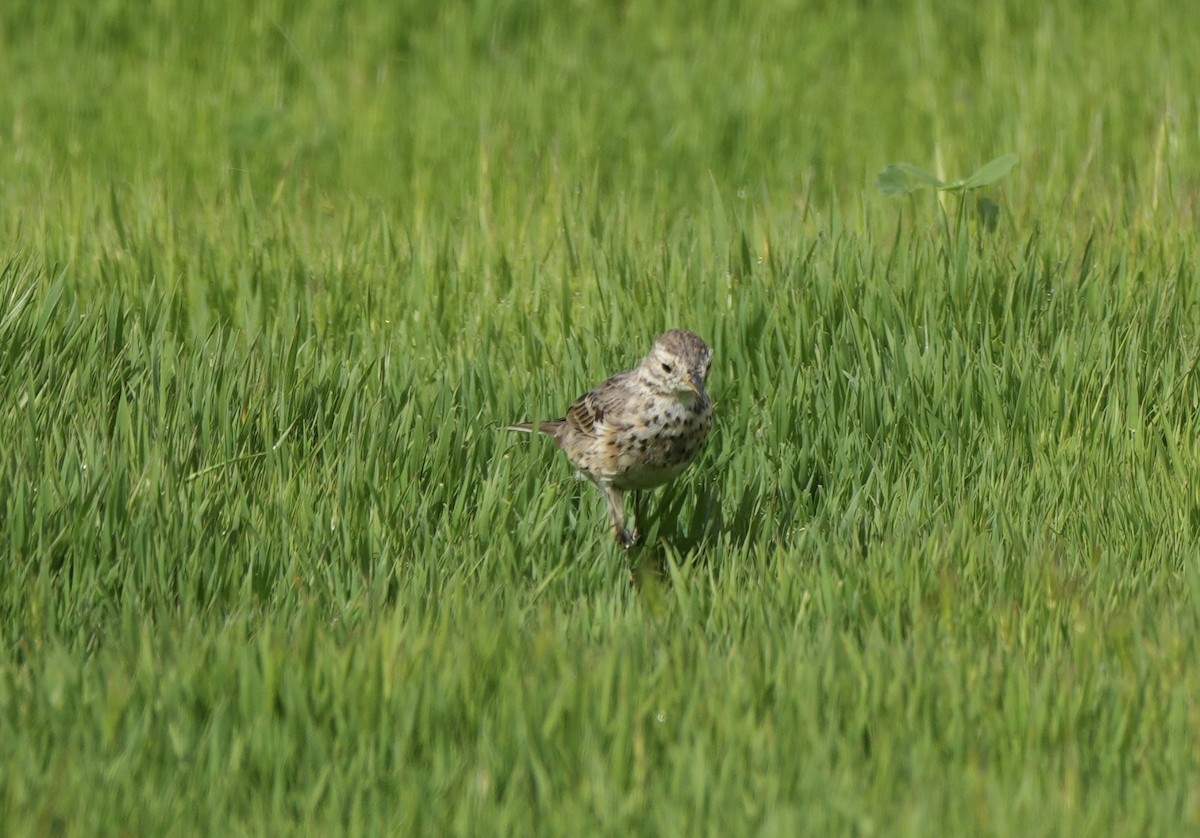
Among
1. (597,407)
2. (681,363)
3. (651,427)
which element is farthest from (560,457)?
(681,363)

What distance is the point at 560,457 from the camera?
17.4 feet

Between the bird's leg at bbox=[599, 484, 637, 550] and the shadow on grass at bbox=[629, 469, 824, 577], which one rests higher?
the bird's leg at bbox=[599, 484, 637, 550]

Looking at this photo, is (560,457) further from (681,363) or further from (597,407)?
(681,363)

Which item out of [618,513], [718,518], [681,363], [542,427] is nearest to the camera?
[681,363]

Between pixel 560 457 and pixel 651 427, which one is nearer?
pixel 651 427

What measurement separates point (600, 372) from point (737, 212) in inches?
50.7

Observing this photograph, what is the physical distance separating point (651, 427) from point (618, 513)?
12.3 inches

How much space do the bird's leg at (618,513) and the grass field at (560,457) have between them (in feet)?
0.25

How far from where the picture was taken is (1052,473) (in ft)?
16.9

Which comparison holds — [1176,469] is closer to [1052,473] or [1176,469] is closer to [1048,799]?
[1052,473]

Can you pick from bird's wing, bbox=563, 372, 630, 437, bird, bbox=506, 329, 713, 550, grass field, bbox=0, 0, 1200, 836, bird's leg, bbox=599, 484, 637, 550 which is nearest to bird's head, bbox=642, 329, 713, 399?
bird, bbox=506, 329, 713, 550

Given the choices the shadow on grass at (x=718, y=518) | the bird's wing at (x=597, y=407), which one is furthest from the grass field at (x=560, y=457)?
the bird's wing at (x=597, y=407)

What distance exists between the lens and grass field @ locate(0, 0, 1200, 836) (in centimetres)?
362

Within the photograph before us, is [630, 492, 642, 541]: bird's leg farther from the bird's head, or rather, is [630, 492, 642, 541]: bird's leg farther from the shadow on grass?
the bird's head
